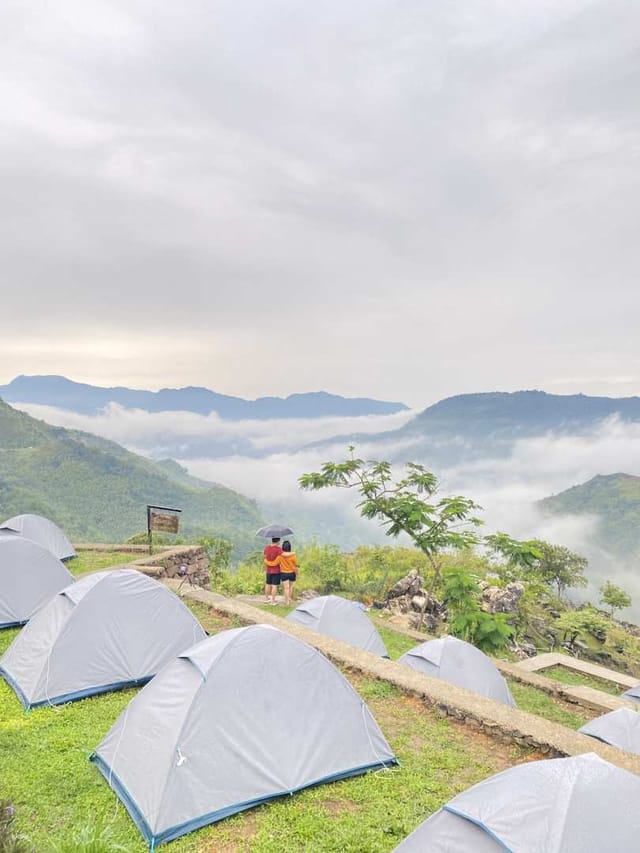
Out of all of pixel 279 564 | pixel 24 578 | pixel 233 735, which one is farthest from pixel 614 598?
pixel 233 735

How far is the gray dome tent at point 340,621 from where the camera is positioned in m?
12.1

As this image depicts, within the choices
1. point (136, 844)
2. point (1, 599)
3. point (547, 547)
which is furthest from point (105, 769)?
point (547, 547)

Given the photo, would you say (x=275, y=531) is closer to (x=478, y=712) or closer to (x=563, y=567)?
(x=478, y=712)

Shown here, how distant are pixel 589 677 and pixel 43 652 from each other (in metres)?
13.9

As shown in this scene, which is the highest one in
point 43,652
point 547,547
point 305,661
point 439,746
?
point 305,661

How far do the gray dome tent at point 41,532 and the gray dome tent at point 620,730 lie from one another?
14.5 meters

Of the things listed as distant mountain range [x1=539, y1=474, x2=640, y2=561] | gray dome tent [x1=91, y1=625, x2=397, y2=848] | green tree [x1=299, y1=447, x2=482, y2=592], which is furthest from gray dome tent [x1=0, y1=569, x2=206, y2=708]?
distant mountain range [x1=539, y1=474, x2=640, y2=561]

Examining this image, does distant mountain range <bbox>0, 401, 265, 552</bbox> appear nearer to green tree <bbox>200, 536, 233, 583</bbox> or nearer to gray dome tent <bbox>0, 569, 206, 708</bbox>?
green tree <bbox>200, 536, 233, 583</bbox>

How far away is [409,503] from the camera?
55.1 ft

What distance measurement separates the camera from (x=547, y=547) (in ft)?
110

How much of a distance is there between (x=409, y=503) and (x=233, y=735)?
1185cm

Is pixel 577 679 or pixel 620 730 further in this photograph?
pixel 577 679

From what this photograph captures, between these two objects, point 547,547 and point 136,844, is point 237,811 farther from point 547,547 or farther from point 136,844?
point 547,547

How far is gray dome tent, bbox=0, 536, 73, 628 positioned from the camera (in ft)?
35.5
